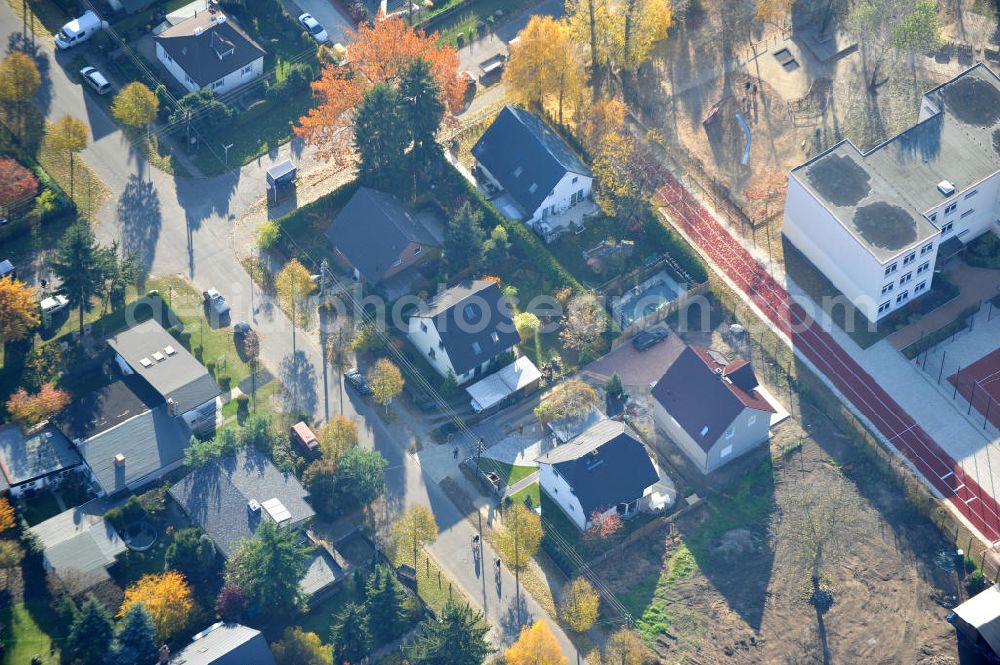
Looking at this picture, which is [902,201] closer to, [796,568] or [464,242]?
[796,568]

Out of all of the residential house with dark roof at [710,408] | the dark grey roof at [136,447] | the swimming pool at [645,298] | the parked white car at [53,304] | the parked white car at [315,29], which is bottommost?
the residential house with dark roof at [710,408]

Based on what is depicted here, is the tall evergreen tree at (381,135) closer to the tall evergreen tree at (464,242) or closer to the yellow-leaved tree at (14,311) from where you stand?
the tall evergreen tree at (464,242)

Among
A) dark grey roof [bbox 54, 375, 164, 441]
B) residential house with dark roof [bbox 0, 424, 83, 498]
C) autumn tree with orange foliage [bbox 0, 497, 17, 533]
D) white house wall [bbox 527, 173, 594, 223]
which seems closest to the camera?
autumn tree with orange foliage [bbox 0, 497, 17, 533]

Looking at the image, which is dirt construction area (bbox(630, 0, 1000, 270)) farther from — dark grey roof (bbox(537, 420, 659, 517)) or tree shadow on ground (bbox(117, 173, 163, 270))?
tree shadow on ground (bbox(117, 173, 163, 270))

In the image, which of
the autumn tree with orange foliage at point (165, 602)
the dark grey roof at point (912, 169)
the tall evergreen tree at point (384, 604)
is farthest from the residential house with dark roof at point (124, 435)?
the dark grey roof at point (912, 169)

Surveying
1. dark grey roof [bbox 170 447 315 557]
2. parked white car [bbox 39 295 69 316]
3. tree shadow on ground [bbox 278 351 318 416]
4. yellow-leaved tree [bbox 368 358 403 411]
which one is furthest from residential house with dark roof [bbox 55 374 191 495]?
yellow-leaved tree [bbox 368 358 403 411]

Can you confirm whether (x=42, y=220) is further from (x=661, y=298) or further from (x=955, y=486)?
(x=955, y=486)
